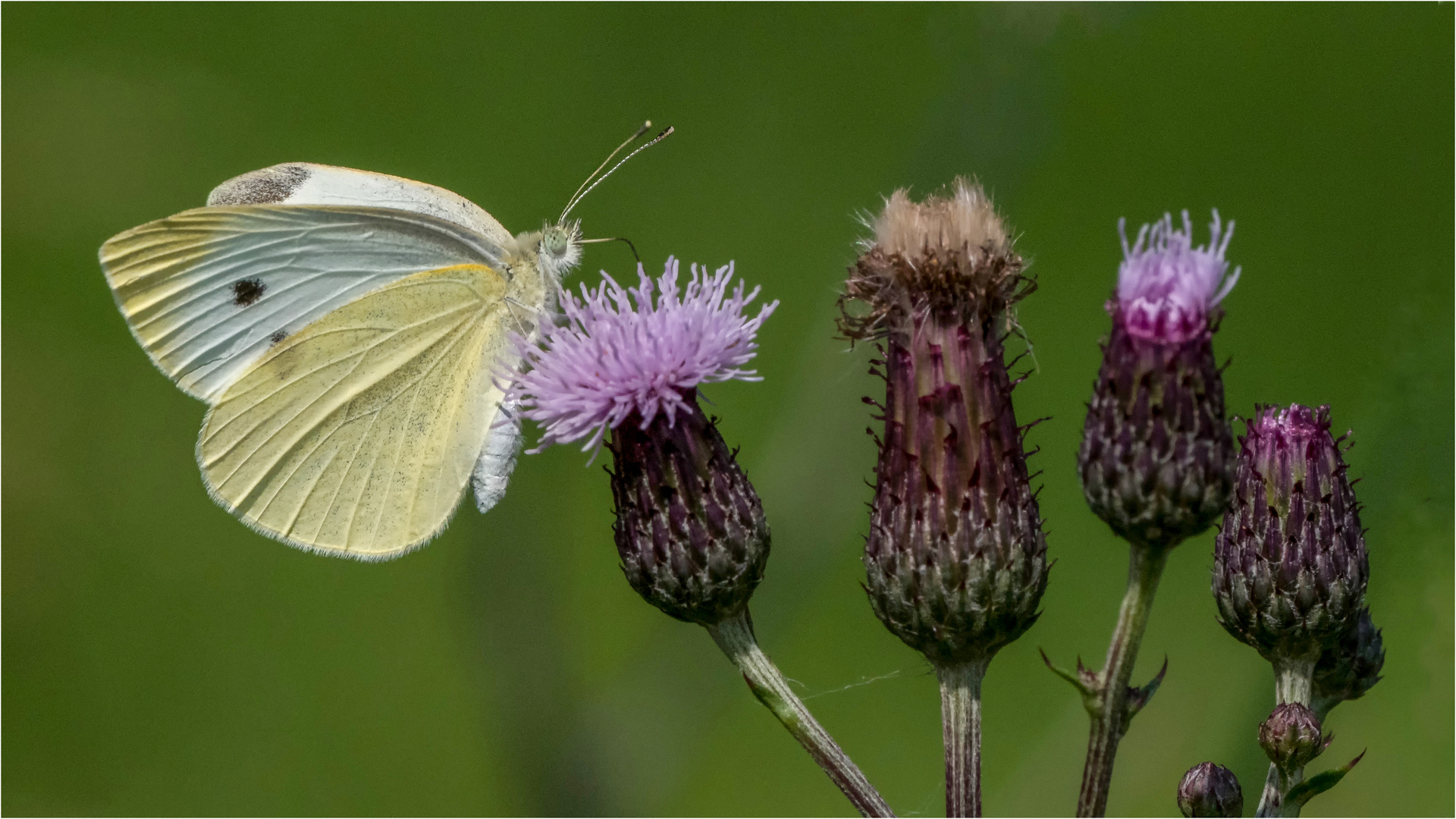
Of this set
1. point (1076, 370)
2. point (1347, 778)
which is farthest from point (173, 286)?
point (1347, 778)

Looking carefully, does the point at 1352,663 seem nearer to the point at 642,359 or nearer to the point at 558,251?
the point at 642,359

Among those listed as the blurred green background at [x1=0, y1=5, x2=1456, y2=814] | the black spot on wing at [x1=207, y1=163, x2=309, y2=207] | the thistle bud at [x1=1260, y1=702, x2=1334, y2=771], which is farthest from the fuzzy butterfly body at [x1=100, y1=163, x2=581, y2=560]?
the thistle bud at [x1=1260, y1=702, x2=1334, y2=771]

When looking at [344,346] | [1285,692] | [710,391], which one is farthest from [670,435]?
[710,391]

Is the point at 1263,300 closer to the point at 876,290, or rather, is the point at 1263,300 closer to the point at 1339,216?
the point at 1339,216

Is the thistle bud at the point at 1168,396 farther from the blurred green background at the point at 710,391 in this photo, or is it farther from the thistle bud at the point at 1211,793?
the blurred green background at the point at 710,391

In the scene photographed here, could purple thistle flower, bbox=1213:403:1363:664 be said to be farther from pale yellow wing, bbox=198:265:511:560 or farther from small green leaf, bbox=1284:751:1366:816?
pale yellow wing, bbox=198:265:511:560

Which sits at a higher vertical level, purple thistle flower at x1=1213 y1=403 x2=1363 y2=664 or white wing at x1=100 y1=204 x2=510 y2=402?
white wing at x1=100 y1=204 x2=510 y2=402

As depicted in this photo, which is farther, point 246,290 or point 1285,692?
point 246,290
